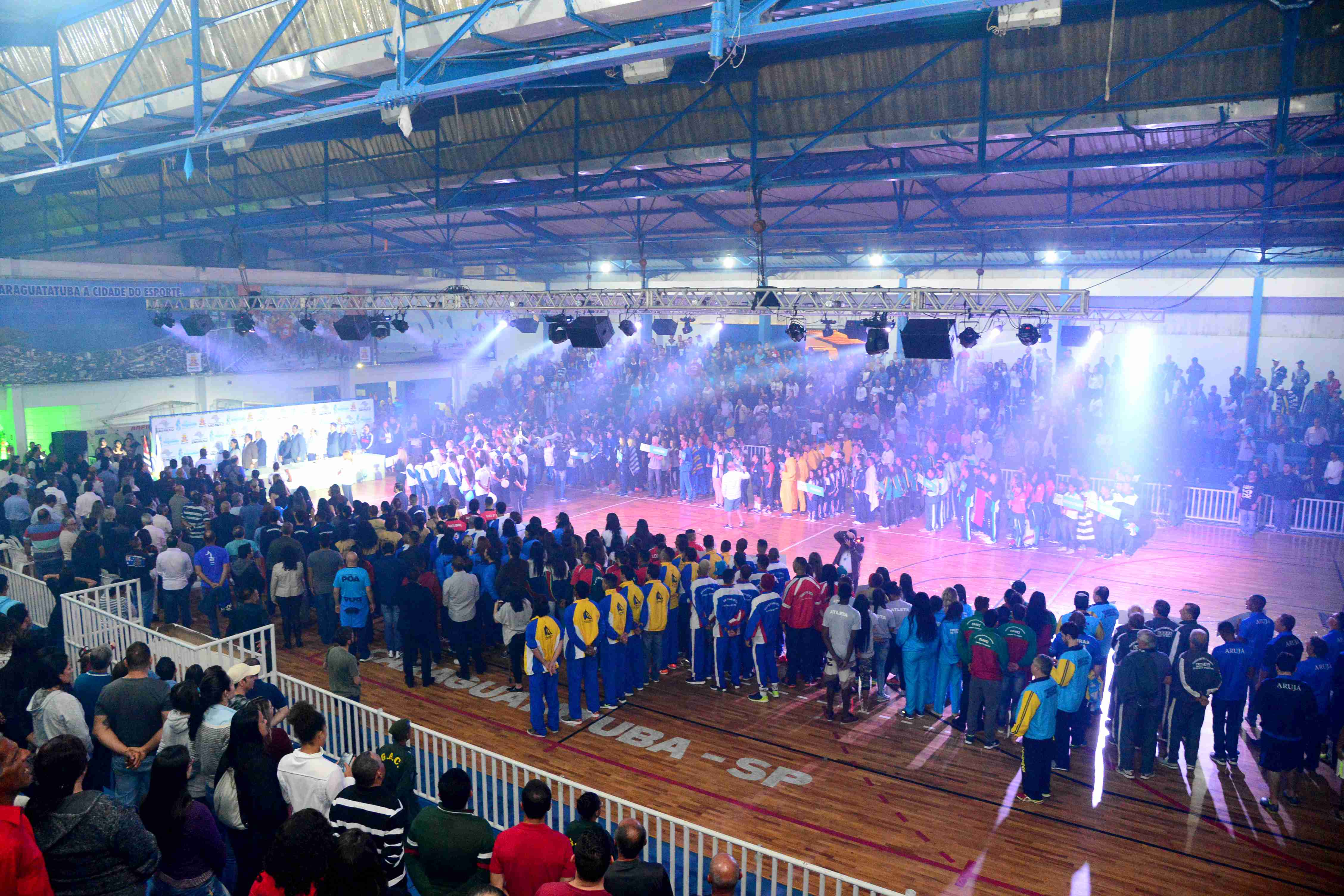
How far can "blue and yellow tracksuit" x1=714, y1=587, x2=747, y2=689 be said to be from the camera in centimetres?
913

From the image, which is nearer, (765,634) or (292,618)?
(765,634)

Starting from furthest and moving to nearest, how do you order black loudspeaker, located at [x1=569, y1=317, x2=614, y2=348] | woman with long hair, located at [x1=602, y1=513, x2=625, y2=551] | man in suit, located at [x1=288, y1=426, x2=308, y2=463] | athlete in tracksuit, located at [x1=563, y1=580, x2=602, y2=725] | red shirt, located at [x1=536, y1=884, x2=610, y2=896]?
man in suit, located at [x1=288, y1=426, x2=308, y2=463] < black loudspeaker, located at [x1=569, y1=317, x2=614, y2=348] < woman with long hair, located at [x1=602, y1=513, x2=625, y2=551] < athlete in tracksuit, located at [x1=563, y1=580, x2=602, y2=725] < red shirt, located at [x1=536, y1=884, x2=610, y2=896]

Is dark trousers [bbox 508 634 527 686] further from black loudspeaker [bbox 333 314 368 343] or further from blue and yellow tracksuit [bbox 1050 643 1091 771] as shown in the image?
black loudspeaker [bbox 333 314 368 343]

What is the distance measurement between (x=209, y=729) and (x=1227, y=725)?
8498mm

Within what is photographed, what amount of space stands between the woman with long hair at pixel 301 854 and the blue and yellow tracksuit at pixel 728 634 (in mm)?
6075

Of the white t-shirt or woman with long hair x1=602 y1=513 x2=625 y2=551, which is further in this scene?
the white t-shirt

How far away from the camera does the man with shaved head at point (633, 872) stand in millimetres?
3734

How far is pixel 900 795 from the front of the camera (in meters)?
7.34

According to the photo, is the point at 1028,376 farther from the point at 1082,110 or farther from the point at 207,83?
the point at 207,83

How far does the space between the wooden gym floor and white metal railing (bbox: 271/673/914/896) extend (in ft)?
0.93

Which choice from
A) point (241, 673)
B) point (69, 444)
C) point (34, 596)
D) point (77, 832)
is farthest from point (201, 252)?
point (77, 832)

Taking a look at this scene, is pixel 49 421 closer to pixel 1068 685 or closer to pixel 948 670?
pixel 948 670

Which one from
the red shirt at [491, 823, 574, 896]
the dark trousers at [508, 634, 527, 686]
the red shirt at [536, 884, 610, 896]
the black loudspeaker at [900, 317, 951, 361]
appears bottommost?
the dark trousers at [508, 634, 527, 686]

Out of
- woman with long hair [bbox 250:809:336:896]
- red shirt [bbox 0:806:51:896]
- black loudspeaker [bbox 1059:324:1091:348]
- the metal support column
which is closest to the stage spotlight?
black loudspeaker [bbox 1059:324:1091:348]
